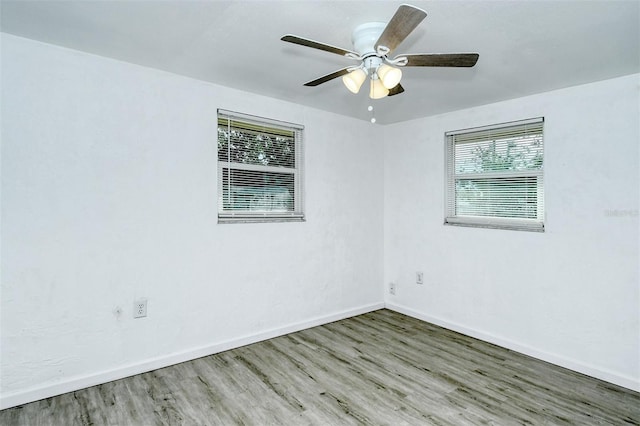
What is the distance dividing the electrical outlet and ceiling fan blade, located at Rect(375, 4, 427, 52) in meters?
2.43

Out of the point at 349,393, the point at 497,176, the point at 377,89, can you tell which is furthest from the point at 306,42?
the point at 497,176

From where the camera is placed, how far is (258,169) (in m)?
3.41

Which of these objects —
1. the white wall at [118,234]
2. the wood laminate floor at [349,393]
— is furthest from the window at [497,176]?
the white wall at [118,234]

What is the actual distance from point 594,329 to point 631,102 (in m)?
1.76

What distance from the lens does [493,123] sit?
136 inches

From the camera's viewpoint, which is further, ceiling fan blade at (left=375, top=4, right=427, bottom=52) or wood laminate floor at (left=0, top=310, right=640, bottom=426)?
wood laminate floor at (left=0, top=310, right=640, bottom=426)

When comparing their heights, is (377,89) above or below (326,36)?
below

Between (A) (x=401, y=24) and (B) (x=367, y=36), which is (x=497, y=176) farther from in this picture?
(A) (x=401, y=24)

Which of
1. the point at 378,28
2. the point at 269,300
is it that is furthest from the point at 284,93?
the point at 269,300

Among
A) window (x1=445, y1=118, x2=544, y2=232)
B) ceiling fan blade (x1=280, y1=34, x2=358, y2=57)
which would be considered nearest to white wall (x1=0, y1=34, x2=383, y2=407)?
ceiling fan blade (x1=280, y1=34, x2=358, y2=57)

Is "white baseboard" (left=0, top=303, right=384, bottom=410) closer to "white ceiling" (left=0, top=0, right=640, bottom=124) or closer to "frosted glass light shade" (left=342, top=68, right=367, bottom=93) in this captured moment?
"white ceiling" (left=0, top=0, right=640, bottom=124)

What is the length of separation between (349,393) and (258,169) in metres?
2.07

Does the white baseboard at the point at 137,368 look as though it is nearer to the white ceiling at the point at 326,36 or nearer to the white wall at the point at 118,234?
the white wall at the point at 118,234

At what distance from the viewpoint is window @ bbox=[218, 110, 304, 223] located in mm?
3207
